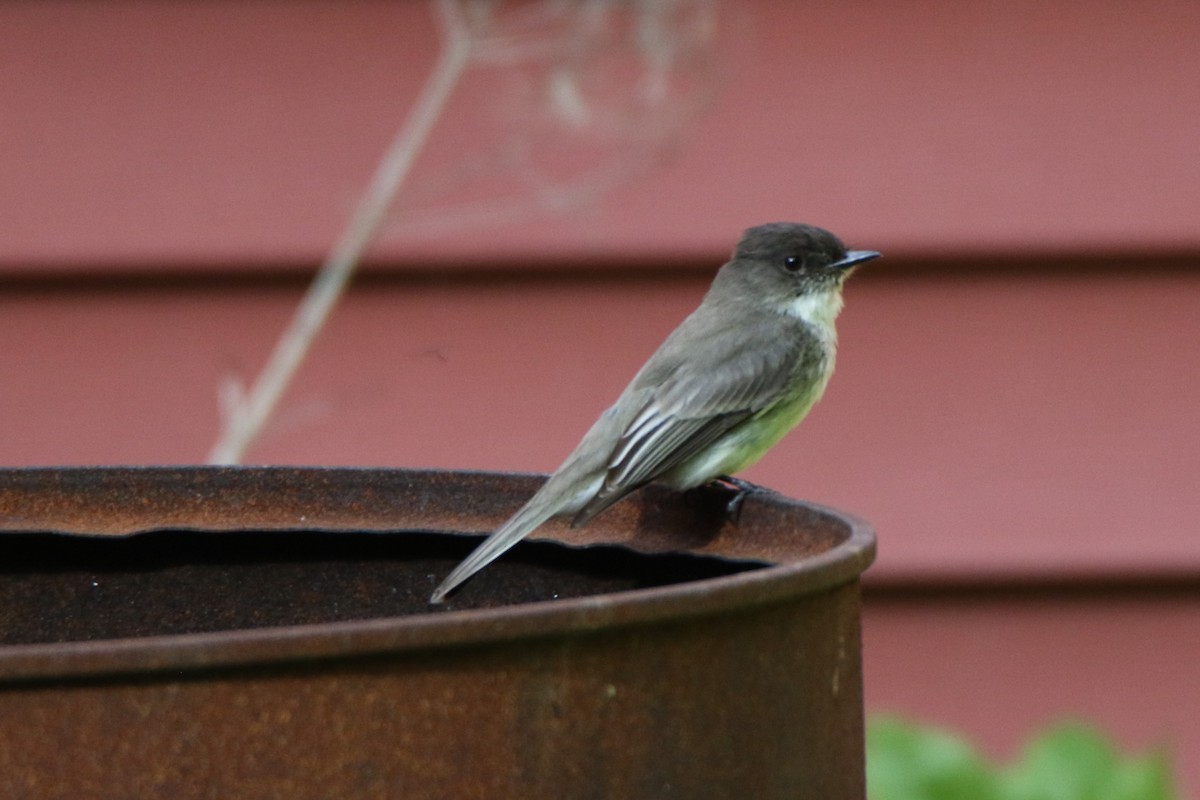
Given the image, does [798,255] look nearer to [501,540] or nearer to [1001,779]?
[1001,779]

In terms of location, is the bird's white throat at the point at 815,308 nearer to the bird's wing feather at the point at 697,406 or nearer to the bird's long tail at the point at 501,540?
the bird's wing feather at the point at 697,406

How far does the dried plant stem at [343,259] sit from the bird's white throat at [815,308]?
1209 millimetres

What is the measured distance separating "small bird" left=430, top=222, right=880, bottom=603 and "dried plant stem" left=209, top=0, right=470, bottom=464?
103 centimetres

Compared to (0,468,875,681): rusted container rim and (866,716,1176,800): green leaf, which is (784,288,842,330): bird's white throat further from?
(866,716,1176,800): green leaf

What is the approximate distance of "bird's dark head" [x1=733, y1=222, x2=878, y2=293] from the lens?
4.22 metres

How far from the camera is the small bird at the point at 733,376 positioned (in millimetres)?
3504

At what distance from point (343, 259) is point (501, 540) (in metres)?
2.54

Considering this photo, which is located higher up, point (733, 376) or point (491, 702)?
point (733, 376)

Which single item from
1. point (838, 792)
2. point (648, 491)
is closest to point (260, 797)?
point (838, 792)

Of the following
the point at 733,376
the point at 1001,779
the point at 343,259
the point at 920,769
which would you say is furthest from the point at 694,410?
the point at 1001,779

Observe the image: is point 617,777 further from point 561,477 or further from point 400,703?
point 561,477

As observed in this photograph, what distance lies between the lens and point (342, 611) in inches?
99.8

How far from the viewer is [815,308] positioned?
423 centimetres

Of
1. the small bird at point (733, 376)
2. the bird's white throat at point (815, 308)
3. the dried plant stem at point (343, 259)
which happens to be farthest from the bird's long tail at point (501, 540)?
the dried plant stem at point (343, 259)
